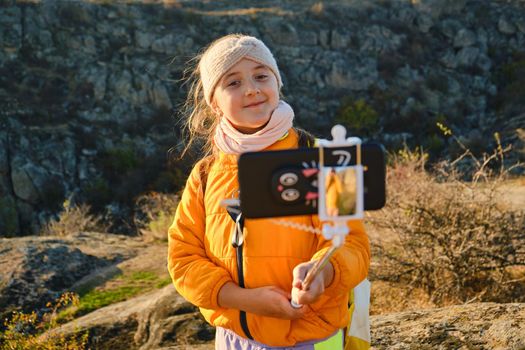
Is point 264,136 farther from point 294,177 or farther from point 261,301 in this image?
point 294,177

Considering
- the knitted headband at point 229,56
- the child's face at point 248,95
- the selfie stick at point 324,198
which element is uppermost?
the knitted headband at point 229,56

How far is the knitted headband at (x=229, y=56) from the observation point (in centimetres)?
169

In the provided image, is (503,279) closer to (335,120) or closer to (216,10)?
(335,120)

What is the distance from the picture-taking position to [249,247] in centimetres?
161

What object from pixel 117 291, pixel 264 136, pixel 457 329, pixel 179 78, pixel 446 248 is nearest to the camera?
pixel 264 136

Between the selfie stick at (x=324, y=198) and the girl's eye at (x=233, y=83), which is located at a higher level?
the girl's eye at (x=233, y=83)

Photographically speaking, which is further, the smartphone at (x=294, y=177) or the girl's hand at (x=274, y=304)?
the girl's hand at (x=274, y=304)

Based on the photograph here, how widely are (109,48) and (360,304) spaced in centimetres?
2234

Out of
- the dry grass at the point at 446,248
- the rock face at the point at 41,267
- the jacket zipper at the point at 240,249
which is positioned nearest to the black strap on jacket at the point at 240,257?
the jacket zipper at the point at 240,249

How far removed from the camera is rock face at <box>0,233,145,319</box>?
457cm

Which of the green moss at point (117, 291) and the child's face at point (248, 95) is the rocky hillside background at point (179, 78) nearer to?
the green moss at point (117, 291)

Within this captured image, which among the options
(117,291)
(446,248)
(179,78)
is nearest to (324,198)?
(446,248)

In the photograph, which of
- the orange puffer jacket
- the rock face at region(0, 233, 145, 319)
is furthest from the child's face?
the rock face at region(0, 233, 145, 319)

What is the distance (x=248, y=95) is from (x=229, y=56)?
13 centimetres
